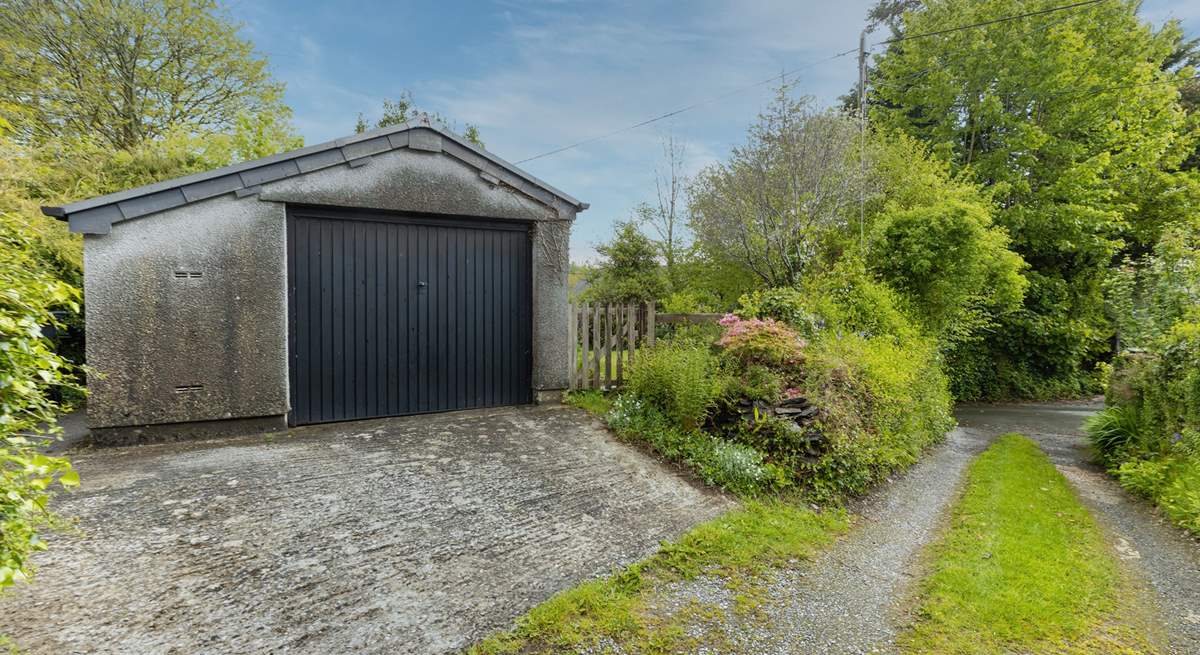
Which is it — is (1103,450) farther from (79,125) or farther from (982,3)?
(79,125)

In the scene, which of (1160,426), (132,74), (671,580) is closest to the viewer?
(671,580)

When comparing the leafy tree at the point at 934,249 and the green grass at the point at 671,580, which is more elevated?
the leafy tree at the point at 934,249

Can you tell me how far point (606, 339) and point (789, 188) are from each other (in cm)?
515

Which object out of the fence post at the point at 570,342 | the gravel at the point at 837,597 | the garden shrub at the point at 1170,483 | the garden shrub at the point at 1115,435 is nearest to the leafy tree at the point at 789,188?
the fence post at the point at 570,342

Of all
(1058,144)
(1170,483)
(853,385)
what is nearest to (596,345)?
(853,385)

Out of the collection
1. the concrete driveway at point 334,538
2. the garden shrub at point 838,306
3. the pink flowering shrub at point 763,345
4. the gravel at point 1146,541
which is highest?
the garden shrub at point 838,306

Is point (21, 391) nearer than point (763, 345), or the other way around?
point (21, 391)

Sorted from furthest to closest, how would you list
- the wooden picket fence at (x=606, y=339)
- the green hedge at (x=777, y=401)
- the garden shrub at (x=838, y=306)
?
the garden shrub at (x=838, y=306), the wooden picket fence at (x=606, y=339), the green hedge at (x=777, y=401)

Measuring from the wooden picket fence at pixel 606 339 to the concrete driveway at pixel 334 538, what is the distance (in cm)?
177

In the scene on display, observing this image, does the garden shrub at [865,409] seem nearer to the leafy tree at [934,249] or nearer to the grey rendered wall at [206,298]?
the leafy tree at [934,249]

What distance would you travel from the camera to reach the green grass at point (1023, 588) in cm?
293

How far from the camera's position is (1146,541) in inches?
184

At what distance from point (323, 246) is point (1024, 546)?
7310 mm

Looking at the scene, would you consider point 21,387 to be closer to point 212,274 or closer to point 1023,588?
point 212,274
